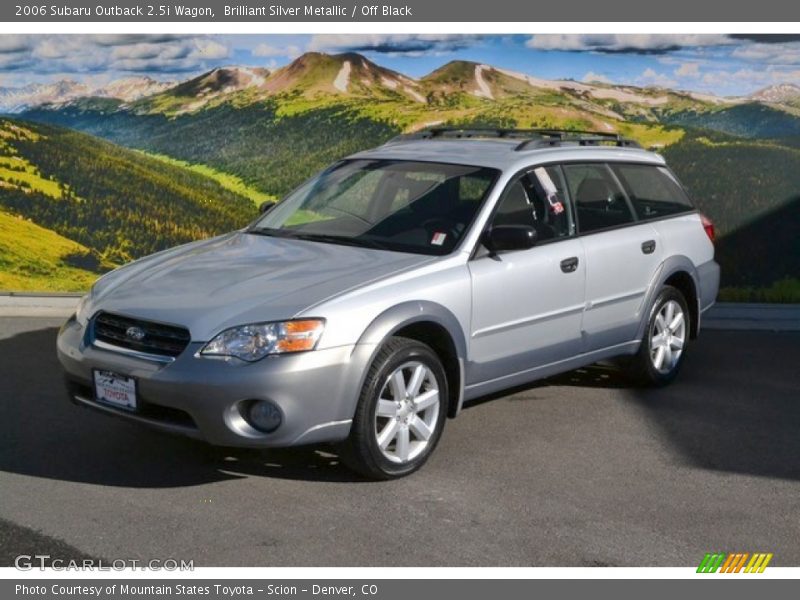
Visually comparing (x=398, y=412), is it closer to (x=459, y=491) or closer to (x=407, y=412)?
(x=407, y=412)

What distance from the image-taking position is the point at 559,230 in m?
7.29

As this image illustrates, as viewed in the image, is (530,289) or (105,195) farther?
(105,195)

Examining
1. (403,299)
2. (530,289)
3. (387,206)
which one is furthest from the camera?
(387,206)

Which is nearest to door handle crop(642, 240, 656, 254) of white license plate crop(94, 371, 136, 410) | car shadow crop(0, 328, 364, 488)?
car shadow crop(0, 328, 364, 488)

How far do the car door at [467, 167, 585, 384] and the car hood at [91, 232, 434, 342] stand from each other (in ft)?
1.54

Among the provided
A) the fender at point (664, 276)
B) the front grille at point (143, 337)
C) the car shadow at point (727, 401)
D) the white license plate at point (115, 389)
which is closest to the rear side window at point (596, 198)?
the fender at point (664, 276)

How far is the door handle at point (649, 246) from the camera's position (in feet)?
25.9

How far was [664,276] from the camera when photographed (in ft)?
26.3

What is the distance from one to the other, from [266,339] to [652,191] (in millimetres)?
3535

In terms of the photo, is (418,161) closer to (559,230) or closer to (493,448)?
(559,230)

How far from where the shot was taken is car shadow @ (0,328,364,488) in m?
6.23

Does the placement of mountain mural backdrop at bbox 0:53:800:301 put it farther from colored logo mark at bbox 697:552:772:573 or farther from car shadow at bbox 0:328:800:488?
colored logo mark at bbox 697:552:772:573

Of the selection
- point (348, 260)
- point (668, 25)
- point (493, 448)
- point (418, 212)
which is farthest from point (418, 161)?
point (668, 25)

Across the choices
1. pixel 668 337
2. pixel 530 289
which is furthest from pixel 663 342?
pixel 530 289
